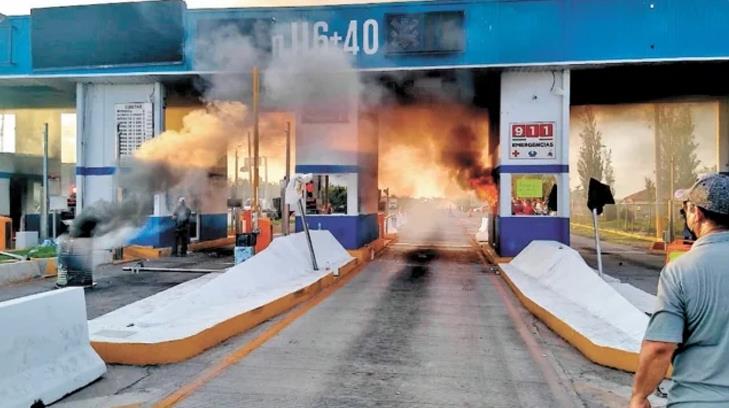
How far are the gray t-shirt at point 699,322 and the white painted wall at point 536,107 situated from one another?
37.3 ft

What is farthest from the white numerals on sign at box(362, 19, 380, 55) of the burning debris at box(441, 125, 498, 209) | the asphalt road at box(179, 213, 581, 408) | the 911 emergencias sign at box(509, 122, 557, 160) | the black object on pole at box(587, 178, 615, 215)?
the asphalt road at box(179, 213, 581, 408)

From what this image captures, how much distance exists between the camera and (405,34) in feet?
42.3

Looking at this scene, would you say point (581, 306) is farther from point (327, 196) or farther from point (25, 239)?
point (25, 239)

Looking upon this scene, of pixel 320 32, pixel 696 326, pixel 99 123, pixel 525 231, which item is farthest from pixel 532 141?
pixel 696 326

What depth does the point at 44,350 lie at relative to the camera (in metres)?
4.29

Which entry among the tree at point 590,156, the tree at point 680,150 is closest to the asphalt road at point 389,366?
the tree at point 680,150

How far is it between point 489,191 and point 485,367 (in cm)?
1228

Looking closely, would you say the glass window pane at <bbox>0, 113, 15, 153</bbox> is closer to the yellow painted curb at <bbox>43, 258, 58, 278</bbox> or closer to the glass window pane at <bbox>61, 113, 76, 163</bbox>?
the glass window pane at <bbox>61, 113, 76, 163</bbox>

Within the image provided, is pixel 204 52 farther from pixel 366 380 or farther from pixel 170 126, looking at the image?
pixel 366 380

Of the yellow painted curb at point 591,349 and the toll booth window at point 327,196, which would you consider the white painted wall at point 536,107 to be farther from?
the yellow painted curb at point 591,349

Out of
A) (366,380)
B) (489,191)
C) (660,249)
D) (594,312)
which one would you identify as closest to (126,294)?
(366,380)

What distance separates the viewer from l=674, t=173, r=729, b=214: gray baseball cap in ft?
6.57

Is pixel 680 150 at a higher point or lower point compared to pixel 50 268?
higher

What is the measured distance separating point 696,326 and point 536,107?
11.8m
